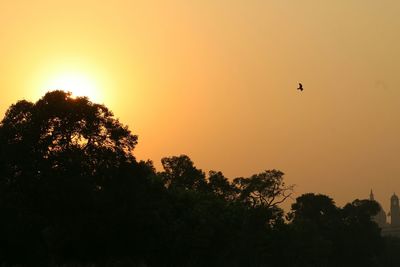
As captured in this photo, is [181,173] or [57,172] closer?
[57,172]

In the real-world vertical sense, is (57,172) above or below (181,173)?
below

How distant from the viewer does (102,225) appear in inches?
2002

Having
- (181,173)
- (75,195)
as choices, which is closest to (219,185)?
(181,173)

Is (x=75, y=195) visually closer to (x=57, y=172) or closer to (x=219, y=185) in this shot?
(x=57, y=172)

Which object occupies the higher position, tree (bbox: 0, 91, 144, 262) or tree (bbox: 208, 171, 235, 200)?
tree (bbox: 208, 171, 235, 200)

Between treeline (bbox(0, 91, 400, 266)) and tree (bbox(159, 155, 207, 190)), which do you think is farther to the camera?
tree (bbox(159, 155, 207, 190))

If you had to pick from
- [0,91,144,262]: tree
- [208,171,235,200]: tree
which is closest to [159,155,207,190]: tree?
[208,171,235,200]: tree

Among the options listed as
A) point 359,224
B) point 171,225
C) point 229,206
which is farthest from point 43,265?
point 359,224

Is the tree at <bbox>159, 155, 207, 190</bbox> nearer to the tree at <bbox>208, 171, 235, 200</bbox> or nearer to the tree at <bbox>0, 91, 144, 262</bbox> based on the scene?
the tree at <bbox>208, 171, 235, 200</bbox>

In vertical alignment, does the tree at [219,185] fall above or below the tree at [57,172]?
above

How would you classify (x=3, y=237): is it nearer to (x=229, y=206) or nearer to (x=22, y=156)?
(x=22, y=156)

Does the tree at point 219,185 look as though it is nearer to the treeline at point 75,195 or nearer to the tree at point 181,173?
the tree at point 181,173

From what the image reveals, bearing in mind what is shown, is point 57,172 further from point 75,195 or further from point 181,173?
point 181,173

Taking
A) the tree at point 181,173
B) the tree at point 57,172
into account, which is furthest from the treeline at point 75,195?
the tree at point 181,173
